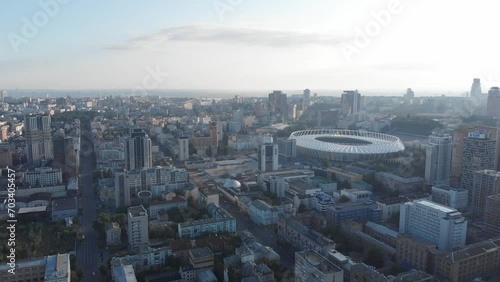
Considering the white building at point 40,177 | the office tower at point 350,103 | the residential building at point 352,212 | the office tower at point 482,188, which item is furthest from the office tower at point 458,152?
the office tower at point 350,103

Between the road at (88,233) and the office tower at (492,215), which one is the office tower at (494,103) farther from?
the road at (88,233)

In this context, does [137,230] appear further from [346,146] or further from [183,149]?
[346,146]

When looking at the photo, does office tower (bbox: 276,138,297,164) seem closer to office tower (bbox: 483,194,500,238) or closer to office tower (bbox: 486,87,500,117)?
office tower (bbox: 483,194,500,238)

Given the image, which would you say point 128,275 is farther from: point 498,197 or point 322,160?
point 322,160

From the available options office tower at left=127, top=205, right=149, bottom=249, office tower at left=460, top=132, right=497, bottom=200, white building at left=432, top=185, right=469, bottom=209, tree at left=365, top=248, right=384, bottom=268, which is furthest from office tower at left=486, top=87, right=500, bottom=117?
office tower at left=127, top=205, right=149, bottom=249

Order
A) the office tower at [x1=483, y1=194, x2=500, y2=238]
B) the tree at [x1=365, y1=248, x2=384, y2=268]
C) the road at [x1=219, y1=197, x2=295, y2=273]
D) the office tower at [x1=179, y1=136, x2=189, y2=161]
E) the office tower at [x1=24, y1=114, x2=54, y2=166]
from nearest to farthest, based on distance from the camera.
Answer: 1. the tree at [x1=365, y1=248, x2=384, y2=268]
2. the road at [x1=219, y1=197, x2=295, y2=273]
3. the office tower at [x1=483, y1=194, x2=500, y2=238]
4. the office tower at [x1=24, y1=114, x2=54, y2=166]
5. the office tower at [x1=179, y1=136, x2=189, y2=161]

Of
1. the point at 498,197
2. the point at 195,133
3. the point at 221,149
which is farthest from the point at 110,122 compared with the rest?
the point at 498,197

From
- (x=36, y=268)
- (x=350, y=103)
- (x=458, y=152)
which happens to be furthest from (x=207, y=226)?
(x=350, y=103)
